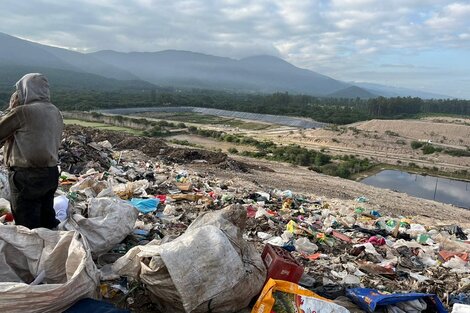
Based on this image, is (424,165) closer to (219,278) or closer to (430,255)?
(430,255)

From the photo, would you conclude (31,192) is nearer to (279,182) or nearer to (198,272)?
(198,272)

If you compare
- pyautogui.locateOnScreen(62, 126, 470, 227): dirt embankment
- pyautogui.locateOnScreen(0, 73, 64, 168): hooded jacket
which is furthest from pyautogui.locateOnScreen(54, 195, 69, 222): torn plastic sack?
pyautogui.locateOnScreen(62, 126, 470, 227): dirt embankment

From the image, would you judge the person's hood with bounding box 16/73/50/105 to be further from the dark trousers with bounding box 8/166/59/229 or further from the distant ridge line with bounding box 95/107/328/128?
the distant ridge line with bounding box 95/107/328/128

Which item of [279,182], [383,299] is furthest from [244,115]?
[383,299]

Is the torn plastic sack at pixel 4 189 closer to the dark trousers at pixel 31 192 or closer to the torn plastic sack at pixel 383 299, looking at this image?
the dark trousers at pixel 31 192

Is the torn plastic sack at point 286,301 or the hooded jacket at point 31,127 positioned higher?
the hooded jacket at point 31,127

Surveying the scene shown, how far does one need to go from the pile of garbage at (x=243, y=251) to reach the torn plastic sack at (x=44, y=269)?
0.06 meters

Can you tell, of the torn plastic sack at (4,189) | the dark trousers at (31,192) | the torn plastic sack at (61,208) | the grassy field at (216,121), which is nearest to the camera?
the dark trousers at (31,192)

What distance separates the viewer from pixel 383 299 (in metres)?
3.18

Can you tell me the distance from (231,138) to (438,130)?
26.1m

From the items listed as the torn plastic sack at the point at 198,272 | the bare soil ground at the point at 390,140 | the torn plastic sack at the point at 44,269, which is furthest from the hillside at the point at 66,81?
the torn plastic sack at the point at 198,272

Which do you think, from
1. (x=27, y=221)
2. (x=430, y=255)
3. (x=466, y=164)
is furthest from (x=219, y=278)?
(x=466, y=164)

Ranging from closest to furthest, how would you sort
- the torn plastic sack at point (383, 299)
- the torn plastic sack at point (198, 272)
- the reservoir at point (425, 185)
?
the torn plastic sack at point (198, 272) → the torn plastic sack at point (383, 299) → the reservoir at point (425, 185)

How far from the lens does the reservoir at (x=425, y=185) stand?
74.4 ft
